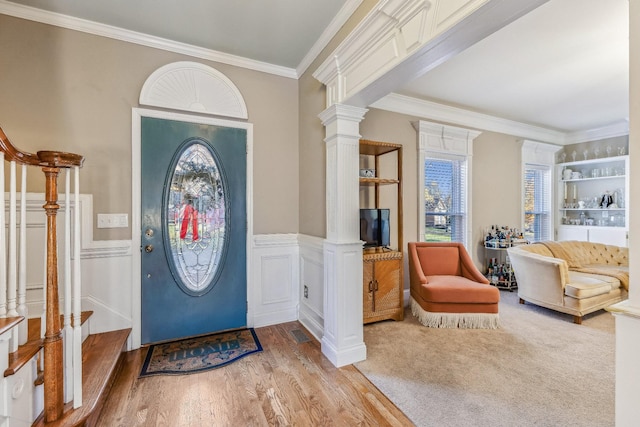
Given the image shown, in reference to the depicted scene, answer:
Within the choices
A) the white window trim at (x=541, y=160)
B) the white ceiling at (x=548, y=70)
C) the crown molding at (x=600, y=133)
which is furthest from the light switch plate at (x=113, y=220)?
the crown molding at (x=600, y=133)

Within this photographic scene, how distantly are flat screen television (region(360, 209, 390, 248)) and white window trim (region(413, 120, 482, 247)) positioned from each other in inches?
36.0

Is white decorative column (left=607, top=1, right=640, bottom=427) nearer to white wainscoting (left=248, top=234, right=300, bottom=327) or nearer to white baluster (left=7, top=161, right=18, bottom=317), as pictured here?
white baluster (left=7, top=161, right=18, bottom=317)

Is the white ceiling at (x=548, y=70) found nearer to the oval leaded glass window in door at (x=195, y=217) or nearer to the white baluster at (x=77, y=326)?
the oval leaded glass window in door at (x=195, y=217)

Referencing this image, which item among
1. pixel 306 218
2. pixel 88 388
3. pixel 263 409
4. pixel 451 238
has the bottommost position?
pixel 263 409

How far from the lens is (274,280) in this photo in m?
2.92

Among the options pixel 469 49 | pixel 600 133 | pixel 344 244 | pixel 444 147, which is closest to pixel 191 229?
pixel 344 244

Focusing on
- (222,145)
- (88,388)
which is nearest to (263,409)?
(88,388)

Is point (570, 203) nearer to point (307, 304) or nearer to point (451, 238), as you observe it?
point (451, 238)

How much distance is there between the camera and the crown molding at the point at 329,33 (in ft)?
6.65

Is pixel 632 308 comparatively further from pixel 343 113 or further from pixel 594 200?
pixel 594 200

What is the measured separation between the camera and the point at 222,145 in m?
2.70

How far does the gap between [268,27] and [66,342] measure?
259 cm

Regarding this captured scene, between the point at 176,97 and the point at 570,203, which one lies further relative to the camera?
the point at 570,203

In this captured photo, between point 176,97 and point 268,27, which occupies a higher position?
point 268,27
